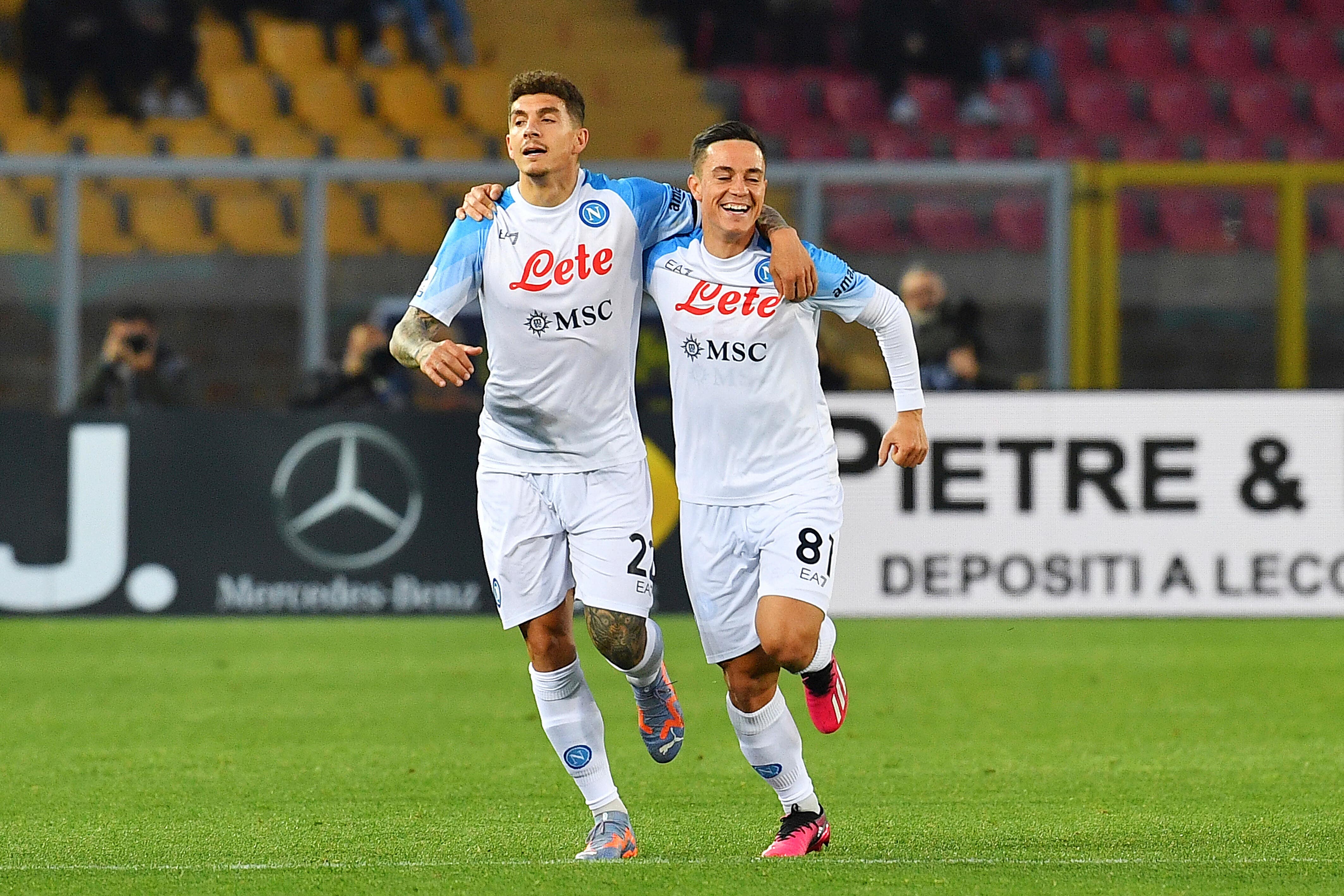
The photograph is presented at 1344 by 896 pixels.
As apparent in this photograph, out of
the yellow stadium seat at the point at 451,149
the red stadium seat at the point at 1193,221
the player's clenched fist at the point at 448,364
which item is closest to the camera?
the player's clenched fist at the point at 448,364

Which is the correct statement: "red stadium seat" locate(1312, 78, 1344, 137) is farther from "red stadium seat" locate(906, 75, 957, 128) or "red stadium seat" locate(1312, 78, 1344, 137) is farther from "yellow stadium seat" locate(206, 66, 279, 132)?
"yellow stadium seat" locate(206, 66, 279, 132)

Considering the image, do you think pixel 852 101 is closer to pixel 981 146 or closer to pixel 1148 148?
pixel 981 146

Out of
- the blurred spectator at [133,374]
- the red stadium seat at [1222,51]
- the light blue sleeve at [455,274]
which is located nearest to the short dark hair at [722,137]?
the light blue sleeve at [455,274]

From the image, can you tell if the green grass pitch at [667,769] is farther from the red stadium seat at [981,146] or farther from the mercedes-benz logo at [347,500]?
the red stadium seat at [981,146]

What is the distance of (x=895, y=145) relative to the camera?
17.0m

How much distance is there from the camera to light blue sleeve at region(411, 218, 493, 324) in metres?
5.31

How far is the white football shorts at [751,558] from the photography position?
17.4ft

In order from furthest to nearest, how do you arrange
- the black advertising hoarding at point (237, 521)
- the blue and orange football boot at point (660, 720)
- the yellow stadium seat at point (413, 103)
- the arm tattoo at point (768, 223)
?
the yellow stadium seat at point (413, 103) < the black advertising hoarding at point (237, 521) < the blue and orange football boot at point (660, 720) < the arm tattoo at point (768, 223)

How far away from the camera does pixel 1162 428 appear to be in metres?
10.8

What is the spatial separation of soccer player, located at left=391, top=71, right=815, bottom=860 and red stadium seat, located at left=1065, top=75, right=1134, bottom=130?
12710 millimetres

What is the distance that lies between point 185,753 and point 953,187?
5956 mm

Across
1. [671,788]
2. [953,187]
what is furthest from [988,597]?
[671,788]

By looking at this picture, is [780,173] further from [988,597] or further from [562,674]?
[562,674]

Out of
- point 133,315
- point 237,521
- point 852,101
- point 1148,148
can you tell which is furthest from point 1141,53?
point 237,521
